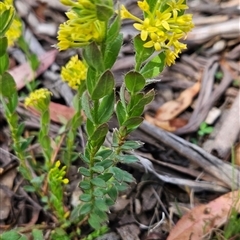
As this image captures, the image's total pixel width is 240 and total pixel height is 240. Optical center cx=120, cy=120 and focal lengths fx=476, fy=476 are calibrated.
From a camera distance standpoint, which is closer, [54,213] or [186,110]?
[54,213]

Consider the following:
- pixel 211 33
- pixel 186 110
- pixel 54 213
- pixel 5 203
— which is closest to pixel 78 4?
pixel 54 213

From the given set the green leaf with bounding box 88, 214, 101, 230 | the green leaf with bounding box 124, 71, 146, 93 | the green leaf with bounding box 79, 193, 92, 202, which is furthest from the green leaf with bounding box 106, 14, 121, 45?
the green leaf with bounding box 88, 214, 101, 230

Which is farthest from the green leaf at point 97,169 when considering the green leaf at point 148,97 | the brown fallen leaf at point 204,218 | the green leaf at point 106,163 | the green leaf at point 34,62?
the green leaf at point 34,62

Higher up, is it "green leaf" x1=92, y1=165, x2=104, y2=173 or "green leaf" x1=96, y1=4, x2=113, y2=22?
"green leaf" x1=96, y1=4, x2=113, y2=22

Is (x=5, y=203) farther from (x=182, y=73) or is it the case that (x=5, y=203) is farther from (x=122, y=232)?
(x=182, y=73)

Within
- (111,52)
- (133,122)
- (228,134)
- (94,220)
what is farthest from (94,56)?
(228,134)

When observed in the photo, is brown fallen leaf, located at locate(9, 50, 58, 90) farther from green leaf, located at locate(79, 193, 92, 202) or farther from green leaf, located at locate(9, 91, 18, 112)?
green leaf, located at locate(79, 193, 92, 202)

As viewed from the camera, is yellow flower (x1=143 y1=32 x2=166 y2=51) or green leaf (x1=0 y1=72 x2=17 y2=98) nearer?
yellow flower (x1=143 y1=32 x2=166 y2=51)
